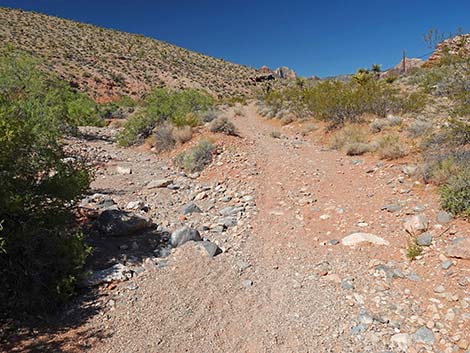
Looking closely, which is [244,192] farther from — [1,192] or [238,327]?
[1,192]

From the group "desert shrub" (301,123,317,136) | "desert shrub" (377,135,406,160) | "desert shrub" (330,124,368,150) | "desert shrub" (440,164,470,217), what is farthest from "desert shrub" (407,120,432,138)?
"desert shrub" (301,123,317,136)

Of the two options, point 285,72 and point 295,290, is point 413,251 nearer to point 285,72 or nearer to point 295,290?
point 295,290

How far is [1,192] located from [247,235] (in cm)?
348

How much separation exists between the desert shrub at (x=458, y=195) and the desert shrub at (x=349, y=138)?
16.0 feet

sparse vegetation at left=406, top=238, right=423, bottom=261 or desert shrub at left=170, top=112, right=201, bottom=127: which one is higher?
desert shrub at left=170, top=112, right=201, bottom=127

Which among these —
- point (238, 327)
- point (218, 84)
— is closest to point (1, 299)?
point (238, 327)

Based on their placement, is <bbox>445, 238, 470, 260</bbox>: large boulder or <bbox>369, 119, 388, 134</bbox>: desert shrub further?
<bbox>369, 119, 388, 134</bbox>: desert shrub

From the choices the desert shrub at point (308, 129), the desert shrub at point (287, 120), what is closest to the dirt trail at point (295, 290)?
the desert shrub at point (308, 129)

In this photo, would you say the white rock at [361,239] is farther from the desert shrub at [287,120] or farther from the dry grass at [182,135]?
the desert shrub at [287,120]

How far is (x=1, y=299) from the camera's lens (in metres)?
3.41

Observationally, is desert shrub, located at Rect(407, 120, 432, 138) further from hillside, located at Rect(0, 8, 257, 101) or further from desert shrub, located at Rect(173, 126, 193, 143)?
hillside, located at Rect(0, 8, 257, 101)

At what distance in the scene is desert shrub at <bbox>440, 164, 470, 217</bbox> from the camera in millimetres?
4883

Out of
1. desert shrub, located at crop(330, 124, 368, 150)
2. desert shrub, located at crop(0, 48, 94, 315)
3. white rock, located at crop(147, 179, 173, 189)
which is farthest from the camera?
desert shrub, located at crop(330, 124, 368, 150)

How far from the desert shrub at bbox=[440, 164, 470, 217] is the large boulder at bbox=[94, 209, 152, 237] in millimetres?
4690
